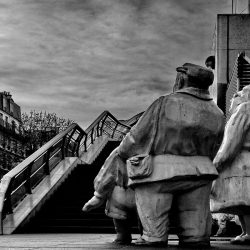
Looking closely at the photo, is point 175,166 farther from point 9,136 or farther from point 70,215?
point 9,136

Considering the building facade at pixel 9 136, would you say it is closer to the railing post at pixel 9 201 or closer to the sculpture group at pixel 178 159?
the railing post at pixel 9 201

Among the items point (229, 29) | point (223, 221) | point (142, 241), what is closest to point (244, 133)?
point (142, 241)

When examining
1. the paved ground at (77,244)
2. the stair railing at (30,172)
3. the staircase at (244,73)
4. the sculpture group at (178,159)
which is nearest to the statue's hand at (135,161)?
the sculpture group at (178,159)

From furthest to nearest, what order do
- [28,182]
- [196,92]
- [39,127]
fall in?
1. [39,127]
2. [28,182]
3. [196,92]

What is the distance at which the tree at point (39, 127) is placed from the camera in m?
54.7

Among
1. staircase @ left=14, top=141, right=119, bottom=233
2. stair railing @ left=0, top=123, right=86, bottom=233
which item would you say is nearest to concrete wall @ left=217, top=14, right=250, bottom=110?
stair railing @ left=0, top=123, right=86, bottom=233

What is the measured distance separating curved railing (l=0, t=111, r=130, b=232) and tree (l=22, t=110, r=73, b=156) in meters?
30.3

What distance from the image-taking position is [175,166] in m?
5.88

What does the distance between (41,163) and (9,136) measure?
5970cm

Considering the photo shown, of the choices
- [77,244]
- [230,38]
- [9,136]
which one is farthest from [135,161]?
[9,136]

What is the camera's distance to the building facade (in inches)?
2219

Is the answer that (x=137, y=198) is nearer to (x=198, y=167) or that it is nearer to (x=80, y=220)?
(x=198, y=167)

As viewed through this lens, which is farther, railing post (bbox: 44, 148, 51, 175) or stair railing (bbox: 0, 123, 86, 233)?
railing post (bbox: 44, 148, 51, 175)

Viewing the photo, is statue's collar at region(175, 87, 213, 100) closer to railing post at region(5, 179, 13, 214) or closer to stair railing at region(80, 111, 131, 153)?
railing post at region(5, 179, 13, 214)
